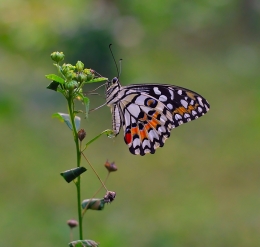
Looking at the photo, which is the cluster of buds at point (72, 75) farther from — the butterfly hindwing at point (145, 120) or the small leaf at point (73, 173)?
the butterfly hindwing at point (145, 120)

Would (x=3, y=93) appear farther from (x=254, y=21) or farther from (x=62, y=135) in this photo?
(x=254, y=21)

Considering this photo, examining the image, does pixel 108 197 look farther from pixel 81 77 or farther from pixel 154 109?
pixel 154 109

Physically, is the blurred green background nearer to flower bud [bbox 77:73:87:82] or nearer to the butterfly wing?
the butterfly wing

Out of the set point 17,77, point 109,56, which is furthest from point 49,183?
point 109,56

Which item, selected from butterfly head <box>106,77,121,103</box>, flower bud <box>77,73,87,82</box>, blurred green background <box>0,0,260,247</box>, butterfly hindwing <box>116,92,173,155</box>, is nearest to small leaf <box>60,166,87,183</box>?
flower bud <box>77,73,87,82</box>

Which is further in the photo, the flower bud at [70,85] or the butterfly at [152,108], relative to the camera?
the butterfly at [152,108]

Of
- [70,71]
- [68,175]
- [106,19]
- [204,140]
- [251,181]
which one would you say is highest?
[106,19]

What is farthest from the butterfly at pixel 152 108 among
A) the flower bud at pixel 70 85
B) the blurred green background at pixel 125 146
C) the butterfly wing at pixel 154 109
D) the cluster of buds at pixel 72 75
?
the blurred green background at pixel 125 146

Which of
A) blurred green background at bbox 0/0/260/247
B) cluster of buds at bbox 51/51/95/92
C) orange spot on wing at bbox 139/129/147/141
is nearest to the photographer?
cluster of buds at bbox 51/51/95/92
